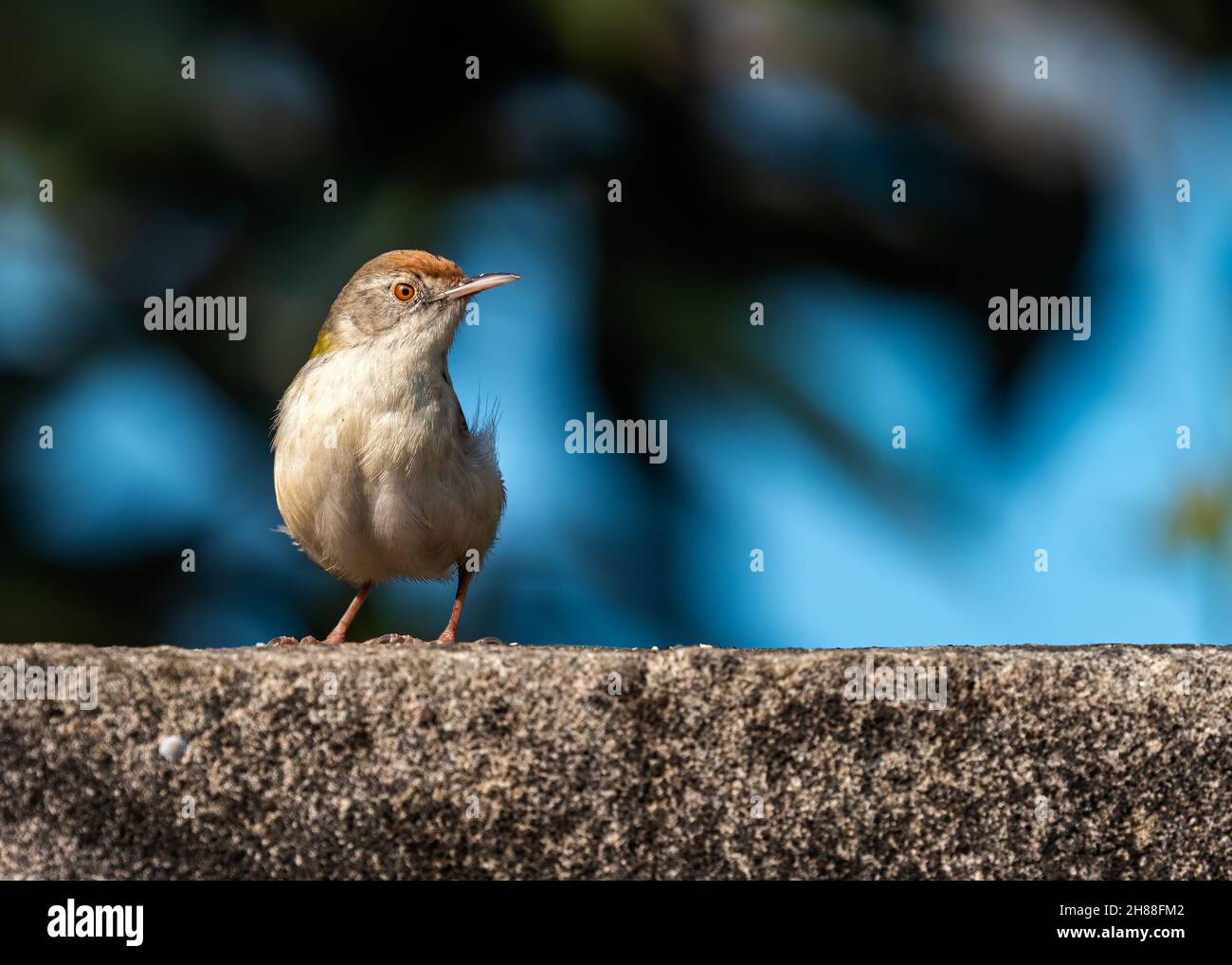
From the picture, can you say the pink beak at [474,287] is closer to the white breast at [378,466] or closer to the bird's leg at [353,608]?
the white breast at [378,466]

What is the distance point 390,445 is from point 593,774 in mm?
2108

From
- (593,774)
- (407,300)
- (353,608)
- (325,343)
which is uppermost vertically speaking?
(407,300)

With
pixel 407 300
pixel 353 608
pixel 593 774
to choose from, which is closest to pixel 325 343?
pixel 407 300

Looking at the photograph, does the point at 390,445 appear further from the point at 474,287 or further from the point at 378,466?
the point at 474,287

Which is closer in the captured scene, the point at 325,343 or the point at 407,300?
the point at 407,300

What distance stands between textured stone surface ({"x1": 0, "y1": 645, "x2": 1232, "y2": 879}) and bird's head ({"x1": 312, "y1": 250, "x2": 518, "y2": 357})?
231 centimetres

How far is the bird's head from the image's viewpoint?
16.5 feet

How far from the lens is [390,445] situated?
468 centimetres

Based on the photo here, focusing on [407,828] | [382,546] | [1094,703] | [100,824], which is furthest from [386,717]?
[382,546]

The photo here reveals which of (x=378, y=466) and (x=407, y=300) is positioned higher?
(x=407, y=300)

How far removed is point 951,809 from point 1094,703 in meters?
0.36

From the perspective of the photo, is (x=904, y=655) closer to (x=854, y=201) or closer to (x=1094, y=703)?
(x=1094, y=703)

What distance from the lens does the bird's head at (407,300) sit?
5043 millimetres

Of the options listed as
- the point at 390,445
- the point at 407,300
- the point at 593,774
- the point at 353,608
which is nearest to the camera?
the point at 593,774
